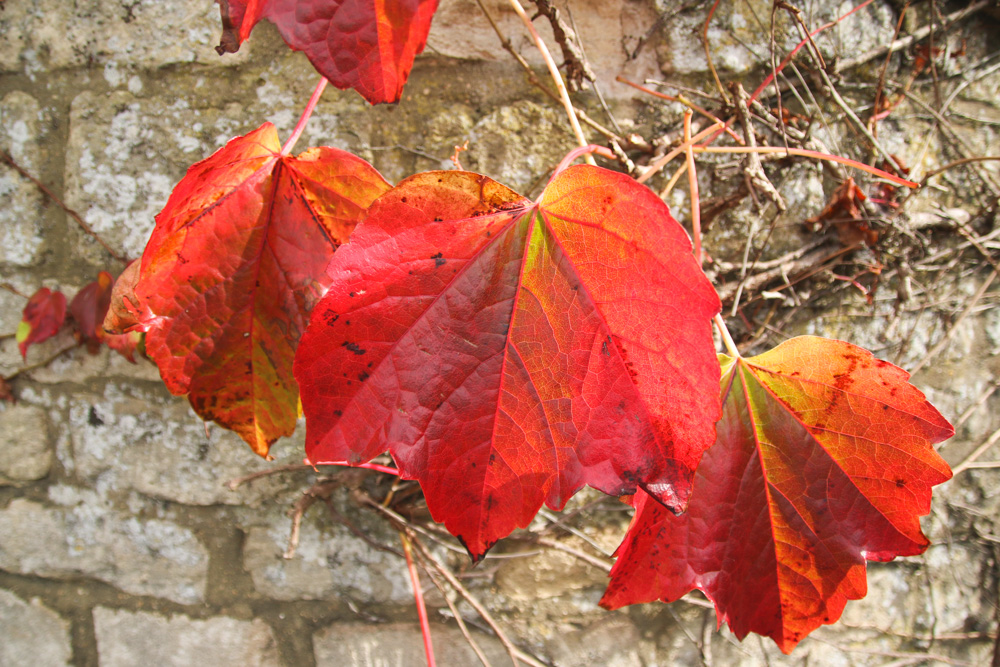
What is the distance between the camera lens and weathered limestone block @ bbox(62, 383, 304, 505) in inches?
44.2

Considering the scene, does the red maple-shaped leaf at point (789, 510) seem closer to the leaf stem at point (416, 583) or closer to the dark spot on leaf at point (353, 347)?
the dark spot on leaf at point (353, 347)

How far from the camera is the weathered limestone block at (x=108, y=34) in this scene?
1032 millimetres

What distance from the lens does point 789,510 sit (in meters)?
0.63

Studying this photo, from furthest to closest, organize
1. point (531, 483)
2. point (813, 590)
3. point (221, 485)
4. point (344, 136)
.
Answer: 1. point (221, 485)
2. point (344, 136)
3. point (813, 590)
4. point (531, 483)

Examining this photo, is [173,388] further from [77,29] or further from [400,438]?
[77,29]

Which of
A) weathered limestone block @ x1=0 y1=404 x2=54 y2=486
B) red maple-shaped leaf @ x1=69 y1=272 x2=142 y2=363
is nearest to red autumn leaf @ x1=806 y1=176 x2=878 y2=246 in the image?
red maple-shaped leaf @ x1=69 y1=272 x2=142 y2=363

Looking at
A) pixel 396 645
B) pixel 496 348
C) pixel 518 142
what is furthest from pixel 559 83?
pixel 396 645

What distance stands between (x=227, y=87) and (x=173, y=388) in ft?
2.28

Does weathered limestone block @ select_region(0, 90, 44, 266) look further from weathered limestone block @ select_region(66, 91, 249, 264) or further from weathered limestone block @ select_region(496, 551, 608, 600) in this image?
weathered limestone block @ select_region(496, 551, 608, 600)

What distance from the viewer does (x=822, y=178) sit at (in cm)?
110

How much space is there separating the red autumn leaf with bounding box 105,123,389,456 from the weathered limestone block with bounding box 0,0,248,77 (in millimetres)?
563

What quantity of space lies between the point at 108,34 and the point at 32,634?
1414mm

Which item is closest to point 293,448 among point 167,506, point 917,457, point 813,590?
point 167,506

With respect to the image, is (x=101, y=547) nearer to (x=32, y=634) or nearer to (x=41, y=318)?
(x=32, y=634)
